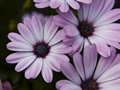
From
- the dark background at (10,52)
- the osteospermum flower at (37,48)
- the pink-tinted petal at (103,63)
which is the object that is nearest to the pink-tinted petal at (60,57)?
the osteospermum flower at (37,48)

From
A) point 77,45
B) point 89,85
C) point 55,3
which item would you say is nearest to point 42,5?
point 55,3

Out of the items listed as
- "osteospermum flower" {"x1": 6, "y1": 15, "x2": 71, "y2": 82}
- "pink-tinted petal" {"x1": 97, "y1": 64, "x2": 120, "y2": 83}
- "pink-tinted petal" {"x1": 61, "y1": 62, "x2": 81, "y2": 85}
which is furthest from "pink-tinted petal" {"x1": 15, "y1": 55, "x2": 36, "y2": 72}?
"pink-tinted petal" {"x1": 97, "y1": 64, "x2": 120, "y2": 83}

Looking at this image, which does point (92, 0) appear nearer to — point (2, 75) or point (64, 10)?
point (64, 10)

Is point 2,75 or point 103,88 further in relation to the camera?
point 2,75

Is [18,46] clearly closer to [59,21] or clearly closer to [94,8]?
[59,21]

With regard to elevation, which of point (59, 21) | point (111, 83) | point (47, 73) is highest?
point (59, 21)

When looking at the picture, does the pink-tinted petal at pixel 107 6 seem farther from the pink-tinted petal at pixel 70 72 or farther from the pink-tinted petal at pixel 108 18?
the pink-tinted petal at pixel 70 72

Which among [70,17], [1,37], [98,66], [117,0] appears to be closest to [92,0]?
[70,17]

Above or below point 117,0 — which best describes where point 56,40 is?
above
